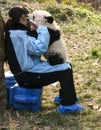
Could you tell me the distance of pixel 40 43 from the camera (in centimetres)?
520

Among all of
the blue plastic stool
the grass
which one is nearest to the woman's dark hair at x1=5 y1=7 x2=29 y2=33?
the blue plastic stool

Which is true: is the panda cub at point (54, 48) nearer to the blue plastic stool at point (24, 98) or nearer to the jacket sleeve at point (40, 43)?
the jacket sleeve at point (40, 43)

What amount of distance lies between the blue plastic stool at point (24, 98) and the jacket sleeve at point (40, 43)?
51 cm

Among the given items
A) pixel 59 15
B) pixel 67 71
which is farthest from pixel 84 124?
pixel 59 15

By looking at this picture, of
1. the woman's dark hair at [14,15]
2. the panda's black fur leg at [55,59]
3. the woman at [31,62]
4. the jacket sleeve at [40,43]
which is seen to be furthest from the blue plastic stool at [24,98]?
the woman's dark hair at [14,15]

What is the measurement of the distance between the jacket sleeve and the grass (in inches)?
31.3

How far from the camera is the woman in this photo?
206 inches

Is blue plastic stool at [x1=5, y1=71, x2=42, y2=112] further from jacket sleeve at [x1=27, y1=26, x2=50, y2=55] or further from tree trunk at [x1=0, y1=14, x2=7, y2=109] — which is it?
jacket sleeve at [x1=27, y1=26, x2=50, y2=55]

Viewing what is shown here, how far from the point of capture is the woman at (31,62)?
523 cm

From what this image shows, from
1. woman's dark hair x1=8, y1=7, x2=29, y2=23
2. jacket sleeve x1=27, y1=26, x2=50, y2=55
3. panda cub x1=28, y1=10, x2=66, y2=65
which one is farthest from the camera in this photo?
panda cub x1=28, y1=10, x2=66, y2=65

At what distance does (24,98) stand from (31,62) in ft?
1.48

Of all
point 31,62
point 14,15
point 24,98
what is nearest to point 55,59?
point 31,62

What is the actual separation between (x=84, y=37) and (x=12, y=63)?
15.8 feet

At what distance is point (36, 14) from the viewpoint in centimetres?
535
